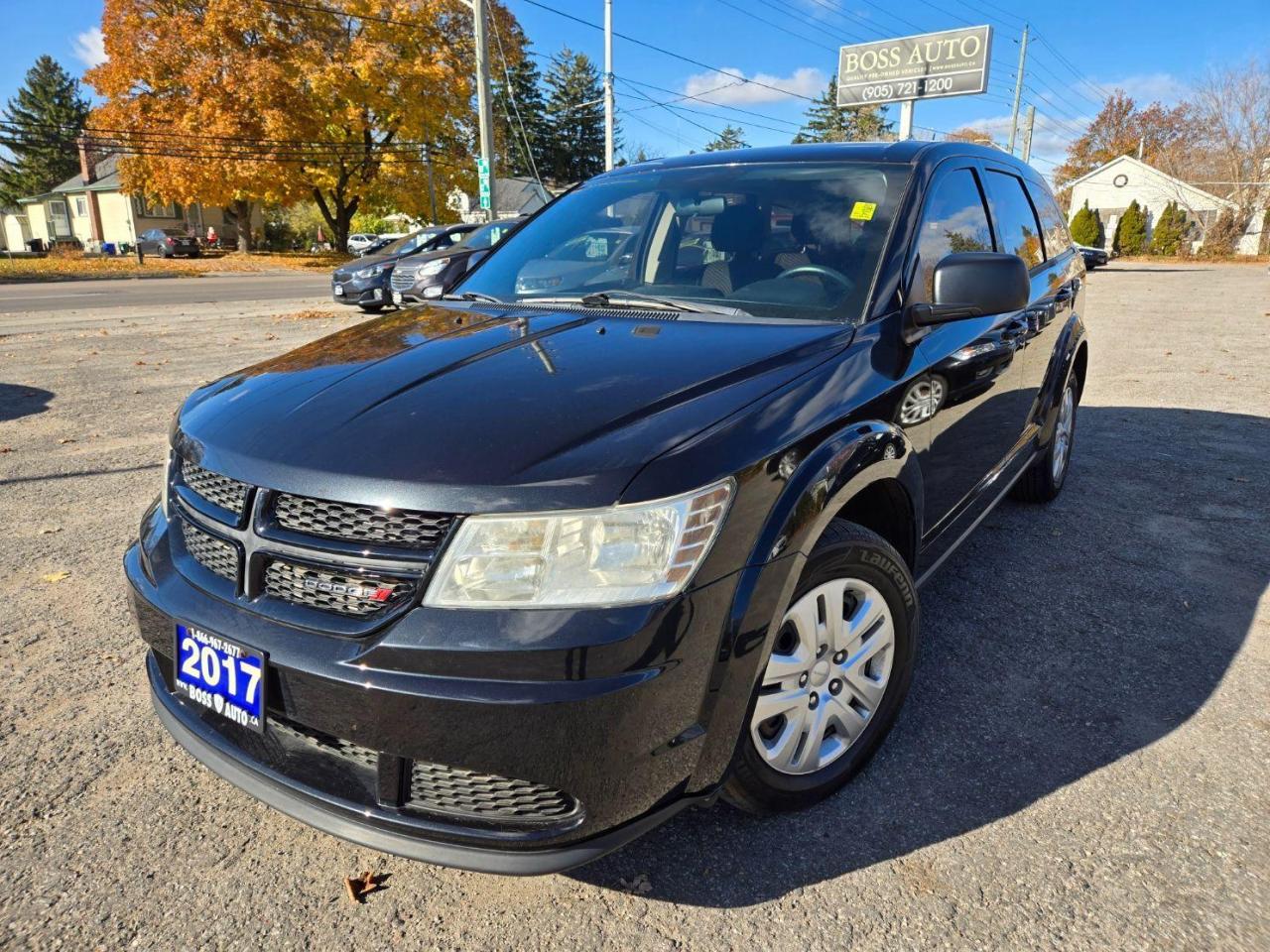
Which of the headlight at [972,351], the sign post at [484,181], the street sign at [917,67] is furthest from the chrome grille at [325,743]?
the street sign at [917,67]

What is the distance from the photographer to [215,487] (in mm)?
1919

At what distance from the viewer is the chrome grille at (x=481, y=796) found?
5.34 feet

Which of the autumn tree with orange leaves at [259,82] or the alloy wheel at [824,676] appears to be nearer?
the alloy wheel at [824,676]

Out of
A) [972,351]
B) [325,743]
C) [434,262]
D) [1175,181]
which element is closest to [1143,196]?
[1175,181]

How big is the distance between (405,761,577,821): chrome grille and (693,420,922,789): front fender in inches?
12.5

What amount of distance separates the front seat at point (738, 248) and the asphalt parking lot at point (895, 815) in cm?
148

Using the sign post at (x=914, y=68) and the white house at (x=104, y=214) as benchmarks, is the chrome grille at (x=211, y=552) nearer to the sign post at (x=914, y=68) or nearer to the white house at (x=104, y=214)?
the sign post at (x=914, y=68)

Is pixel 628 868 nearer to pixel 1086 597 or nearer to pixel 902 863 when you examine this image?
pixel 902 863

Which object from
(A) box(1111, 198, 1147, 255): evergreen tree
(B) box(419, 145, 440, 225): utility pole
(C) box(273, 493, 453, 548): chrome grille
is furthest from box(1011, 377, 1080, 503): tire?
(A) box(1111, 198, 1147, 255): evergreen tree

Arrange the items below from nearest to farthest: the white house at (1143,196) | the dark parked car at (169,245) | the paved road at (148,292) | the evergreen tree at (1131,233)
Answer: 1. the paved road at (148,292)
2. the dark parked car at (169,245)
3. the evergreen tree at (1131,233)
4. the white house at (1143,196)

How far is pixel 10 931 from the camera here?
1.81m

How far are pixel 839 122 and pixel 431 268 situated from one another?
66720 mm

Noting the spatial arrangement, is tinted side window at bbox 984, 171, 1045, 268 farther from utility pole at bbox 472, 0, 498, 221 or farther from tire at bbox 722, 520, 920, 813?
utility pole at bbox 472, 0, 498, 221

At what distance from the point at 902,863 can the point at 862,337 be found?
1.36 m
